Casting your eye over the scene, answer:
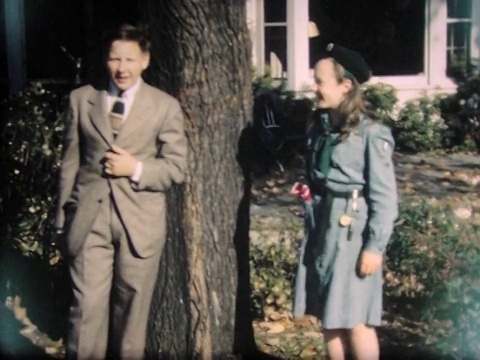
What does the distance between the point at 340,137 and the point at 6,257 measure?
276cm

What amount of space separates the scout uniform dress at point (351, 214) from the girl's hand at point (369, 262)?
3 cm

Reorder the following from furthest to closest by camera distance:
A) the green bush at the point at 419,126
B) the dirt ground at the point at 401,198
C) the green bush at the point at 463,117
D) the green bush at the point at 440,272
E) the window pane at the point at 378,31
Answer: the window pane at the point at 378,31
the green bush at the point at 463,117
the green bush at the point at 419,126
the dirt ground at the point at 401,198
the green bush at the point at 440,272

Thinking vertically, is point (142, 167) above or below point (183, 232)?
above

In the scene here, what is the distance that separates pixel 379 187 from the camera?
12.7 ft

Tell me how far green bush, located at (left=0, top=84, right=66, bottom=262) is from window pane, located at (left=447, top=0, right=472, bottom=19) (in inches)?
353

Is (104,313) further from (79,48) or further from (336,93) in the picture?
(79,48)

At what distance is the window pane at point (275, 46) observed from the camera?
41.3 ft

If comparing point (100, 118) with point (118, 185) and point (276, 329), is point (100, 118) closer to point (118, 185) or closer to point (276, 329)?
point (118, 185)

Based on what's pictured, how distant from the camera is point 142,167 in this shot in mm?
3861

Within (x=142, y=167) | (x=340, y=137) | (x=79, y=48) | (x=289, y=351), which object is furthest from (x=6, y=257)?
(x=79, y=48)

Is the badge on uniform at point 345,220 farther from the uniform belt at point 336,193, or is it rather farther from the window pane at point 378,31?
the window pane at point 378,31

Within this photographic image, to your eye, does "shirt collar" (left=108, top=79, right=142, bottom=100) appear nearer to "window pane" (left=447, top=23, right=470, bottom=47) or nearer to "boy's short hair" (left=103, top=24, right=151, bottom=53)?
"boy's short hair" (left=103, top=24, right=151, bottom=53)

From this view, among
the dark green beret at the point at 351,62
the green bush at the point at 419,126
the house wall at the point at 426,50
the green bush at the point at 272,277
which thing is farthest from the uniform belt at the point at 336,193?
the green bush at the point at 419,126

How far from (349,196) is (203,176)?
710 millimetres
